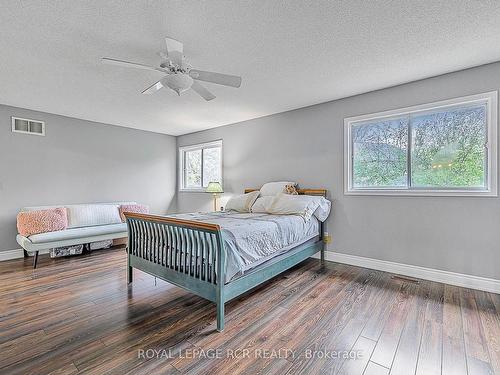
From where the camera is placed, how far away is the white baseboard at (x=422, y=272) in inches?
109

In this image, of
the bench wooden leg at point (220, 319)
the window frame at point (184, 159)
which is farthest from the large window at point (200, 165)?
the bench wooden leg at point (220, 319)

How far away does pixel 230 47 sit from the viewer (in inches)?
94.1

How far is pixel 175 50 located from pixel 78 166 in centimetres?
397

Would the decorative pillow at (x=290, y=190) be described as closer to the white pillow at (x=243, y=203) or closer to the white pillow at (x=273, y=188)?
the white pillow at (x=273, y=188)

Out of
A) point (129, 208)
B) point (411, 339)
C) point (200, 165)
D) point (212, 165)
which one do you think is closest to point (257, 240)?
point (411, 339)

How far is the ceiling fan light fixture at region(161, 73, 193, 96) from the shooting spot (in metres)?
2.27

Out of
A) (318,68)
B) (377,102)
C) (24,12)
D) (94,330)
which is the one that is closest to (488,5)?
(318,68)

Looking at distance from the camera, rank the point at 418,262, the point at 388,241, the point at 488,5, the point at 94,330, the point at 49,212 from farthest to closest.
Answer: the point at 49,212, the point at 388,241, the point at 418,262, the point at 94,330, the point at 488,5

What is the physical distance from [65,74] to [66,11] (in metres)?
1.31

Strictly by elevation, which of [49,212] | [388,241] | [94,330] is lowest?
[94,330]

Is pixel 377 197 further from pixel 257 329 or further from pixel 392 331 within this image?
pixel 257 329

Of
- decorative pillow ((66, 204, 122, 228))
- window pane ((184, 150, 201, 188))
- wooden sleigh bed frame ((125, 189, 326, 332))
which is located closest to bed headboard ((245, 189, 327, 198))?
wooden sleigh bed frame ((125, 189, 326, 332))

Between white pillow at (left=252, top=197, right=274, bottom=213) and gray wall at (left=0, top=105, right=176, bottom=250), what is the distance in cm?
331

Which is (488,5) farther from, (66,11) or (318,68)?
(66,11)
